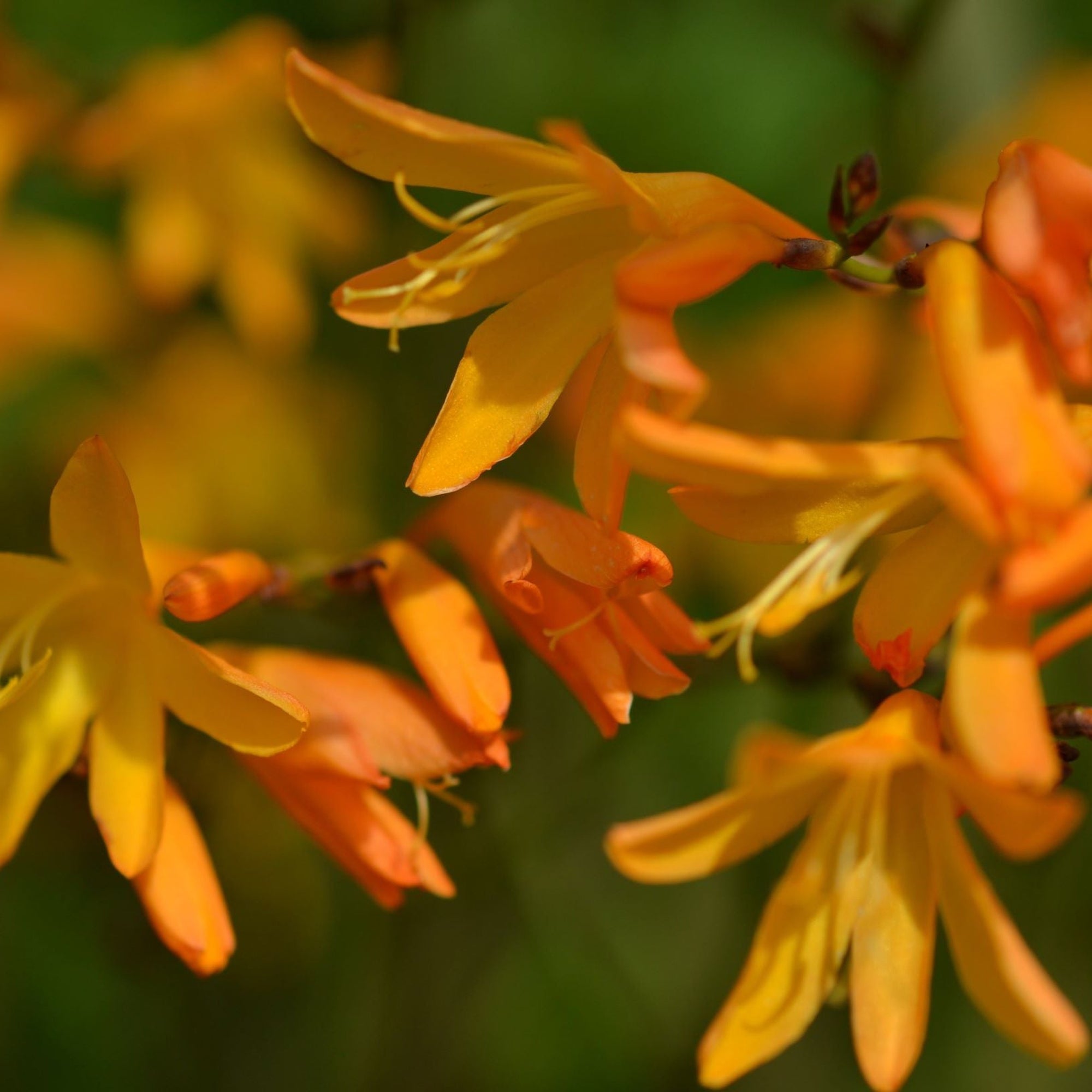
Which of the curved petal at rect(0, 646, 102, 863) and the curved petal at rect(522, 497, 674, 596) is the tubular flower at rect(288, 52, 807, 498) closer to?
the curved petal at rect(522, 497, 674, 596)

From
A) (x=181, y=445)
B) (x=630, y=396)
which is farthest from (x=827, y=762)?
(x=181, y=445)

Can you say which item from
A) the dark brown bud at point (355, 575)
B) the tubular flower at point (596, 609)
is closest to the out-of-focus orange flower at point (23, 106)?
the dark brown bud at point (355, 575)

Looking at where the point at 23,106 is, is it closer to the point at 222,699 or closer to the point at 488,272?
the point at 488,272

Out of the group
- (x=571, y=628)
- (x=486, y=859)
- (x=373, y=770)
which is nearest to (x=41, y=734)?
(x=373, y=770)

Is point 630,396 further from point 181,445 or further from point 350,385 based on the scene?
point 181,445

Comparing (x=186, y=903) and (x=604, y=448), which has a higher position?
(x=604, y=448)

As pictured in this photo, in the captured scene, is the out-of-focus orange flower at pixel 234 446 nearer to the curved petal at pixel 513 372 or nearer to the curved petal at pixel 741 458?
the curved petal at pixel 513 372

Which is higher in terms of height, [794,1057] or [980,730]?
[980,730]
